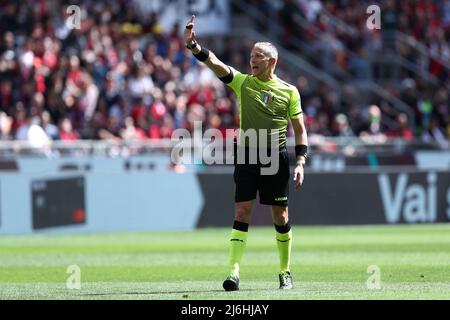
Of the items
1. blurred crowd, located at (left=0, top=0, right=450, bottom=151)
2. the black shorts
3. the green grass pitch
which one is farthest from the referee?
blurred crowd, located at (left=0, top=0, right=450, bottom=151)

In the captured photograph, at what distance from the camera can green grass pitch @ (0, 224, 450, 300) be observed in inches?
A: 479

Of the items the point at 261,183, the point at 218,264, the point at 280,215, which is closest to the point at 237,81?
the point at 261,183

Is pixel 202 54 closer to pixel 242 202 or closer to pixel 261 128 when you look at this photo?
pixel 261 128

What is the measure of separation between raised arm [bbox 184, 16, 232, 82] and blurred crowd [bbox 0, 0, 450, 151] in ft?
43.9

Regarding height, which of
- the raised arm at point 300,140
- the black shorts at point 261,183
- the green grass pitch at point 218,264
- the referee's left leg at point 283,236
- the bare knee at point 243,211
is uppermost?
the raised arm at point 300,140

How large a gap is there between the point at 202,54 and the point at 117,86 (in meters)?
15.9

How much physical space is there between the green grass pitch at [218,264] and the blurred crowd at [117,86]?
3.69m

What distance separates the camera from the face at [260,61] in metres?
12.2

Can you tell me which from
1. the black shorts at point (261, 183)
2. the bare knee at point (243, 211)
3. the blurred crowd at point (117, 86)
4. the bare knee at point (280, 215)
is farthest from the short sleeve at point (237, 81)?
the blurred crowd at point (117, 86)

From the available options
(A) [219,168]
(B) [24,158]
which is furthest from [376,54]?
(B) [24,158]

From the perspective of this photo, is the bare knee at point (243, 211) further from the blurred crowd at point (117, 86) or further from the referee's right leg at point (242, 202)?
the blurred crowd at point (117, 86)

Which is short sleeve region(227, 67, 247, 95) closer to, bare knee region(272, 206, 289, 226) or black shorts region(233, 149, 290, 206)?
black shorts region(233, 149, 290, 206)

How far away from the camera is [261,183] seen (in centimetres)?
1248
